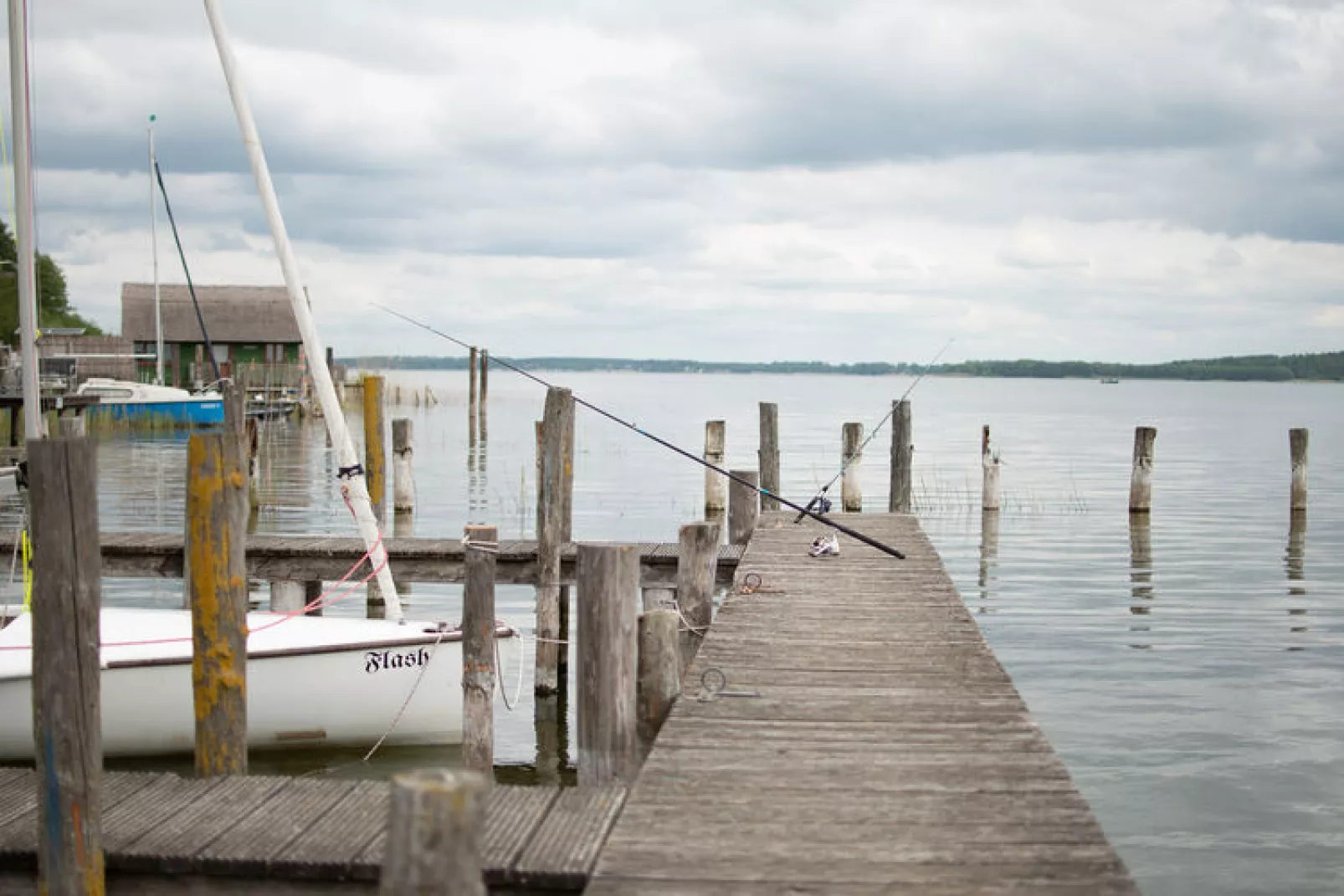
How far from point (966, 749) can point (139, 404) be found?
4299cm

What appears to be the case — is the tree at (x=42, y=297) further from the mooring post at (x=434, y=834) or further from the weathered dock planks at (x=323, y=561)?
the mooring post at (x=434, y=834)

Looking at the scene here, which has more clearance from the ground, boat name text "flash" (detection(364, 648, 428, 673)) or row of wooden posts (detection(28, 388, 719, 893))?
row of wooden posts (detection(28, 388, 719, 893))

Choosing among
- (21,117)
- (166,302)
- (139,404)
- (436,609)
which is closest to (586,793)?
(21,117)

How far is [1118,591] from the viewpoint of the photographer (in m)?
18.0

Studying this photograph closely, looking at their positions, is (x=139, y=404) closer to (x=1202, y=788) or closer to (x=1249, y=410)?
(x=1202, y=788)

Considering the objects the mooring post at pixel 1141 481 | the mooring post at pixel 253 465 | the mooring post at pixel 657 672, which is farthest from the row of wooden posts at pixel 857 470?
the mooring post at pixel 253 465

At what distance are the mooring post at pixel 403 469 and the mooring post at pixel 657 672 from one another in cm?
1537

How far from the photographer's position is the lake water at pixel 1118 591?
9.61 meters

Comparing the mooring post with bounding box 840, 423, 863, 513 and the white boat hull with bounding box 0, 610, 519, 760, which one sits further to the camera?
the mooring post with bounding box 840, 423, 863, 513

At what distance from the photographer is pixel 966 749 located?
6.64m

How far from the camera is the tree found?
67750 mm

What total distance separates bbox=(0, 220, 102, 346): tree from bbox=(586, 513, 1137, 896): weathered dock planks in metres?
63.1

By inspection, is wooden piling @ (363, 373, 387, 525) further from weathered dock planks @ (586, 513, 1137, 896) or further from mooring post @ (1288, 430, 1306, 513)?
mooring post @ (1288, 430, 1306, 513)

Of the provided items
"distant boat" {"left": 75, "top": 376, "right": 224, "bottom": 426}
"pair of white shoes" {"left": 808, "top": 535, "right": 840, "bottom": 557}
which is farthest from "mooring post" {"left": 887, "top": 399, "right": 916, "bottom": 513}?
"distant boat" {"left": 75, "top": 376, "right": 224, "bottom": 426}
